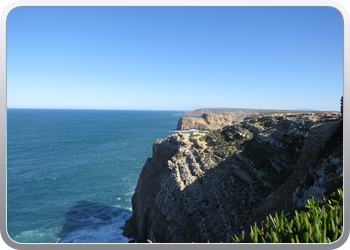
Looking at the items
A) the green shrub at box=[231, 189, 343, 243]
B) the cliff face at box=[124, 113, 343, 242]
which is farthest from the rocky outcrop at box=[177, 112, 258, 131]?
the green shrub at box=[231, 189, 343, 243]

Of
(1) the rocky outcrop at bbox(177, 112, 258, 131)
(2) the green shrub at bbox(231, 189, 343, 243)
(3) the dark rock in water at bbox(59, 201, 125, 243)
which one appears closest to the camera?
(2) the green shrub at bbox(231, 189, 343, 243)

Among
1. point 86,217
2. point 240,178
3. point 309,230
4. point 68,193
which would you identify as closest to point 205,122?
point 68,193

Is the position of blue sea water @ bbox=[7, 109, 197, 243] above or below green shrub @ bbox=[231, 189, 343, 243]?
below

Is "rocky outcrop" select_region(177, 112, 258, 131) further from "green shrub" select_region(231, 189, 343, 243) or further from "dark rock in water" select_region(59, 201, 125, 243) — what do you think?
"green shrub" select_region(231, 189, 343, 243)

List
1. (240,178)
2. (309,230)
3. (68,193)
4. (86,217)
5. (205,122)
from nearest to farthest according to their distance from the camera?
1. (309,230)
2. (240,178)
3. (86,217)
4. (68,193)
5. (205,122)

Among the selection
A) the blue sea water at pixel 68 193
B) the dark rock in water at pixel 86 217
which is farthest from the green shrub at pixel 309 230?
the dark rock in water at pixel 86 217

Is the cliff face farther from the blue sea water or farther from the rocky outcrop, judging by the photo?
the rocky outcrop

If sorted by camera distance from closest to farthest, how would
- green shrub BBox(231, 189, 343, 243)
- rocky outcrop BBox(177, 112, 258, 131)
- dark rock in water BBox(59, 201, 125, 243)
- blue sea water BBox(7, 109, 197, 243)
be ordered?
green shrub BBox(231, 189, 343, 243)
blue sea water BBox(7, 109, 197, 243)
dark rock in water BBox(59, 201, 125, 243)
rocky outcrop BBox(177, 112, 258, 131)

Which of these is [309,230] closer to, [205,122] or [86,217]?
[86,217]

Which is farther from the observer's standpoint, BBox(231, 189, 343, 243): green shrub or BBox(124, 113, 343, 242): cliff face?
BBox(124, 113, 343, 242): cliff face
